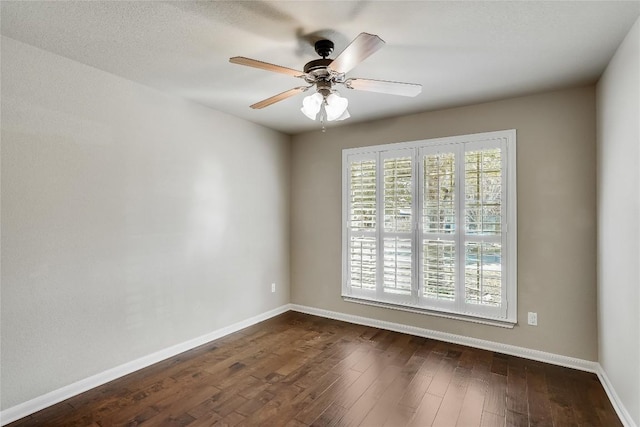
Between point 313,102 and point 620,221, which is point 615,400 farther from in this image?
point 313,102

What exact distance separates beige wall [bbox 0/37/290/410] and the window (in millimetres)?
1434

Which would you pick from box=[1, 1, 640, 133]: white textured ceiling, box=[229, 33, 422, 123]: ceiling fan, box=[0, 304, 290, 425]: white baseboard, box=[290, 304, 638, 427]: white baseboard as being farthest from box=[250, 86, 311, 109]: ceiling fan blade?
box=[290, 304, 638, 427]: white baseboard

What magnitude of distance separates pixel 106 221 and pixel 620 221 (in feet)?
12.5

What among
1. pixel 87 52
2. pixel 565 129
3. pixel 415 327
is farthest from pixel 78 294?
pixel 565 129

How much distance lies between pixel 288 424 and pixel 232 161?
275 centimetres

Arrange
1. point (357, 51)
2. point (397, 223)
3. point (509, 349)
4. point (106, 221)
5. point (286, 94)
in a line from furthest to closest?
point (397, 223)
point (509, 349)
point (106, 221)
point (286, 94)
point (357, 51)

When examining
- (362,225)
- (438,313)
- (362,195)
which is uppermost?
(362,195)

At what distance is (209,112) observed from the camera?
3629 millimetres

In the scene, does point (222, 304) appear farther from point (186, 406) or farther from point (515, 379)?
point (515, 379)

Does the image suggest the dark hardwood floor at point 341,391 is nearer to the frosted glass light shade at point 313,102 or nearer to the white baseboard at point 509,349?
the white baseboard at point 509,349

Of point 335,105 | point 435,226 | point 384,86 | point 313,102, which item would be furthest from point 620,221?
point 313,102

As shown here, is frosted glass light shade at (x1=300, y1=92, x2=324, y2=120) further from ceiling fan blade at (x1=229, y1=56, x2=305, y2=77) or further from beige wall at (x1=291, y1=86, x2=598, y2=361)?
beige wall at (x1=291, y1=86, x2=598, y2=361)

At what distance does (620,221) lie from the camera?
2.28 metres

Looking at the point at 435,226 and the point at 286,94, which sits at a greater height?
the point at 286,94
